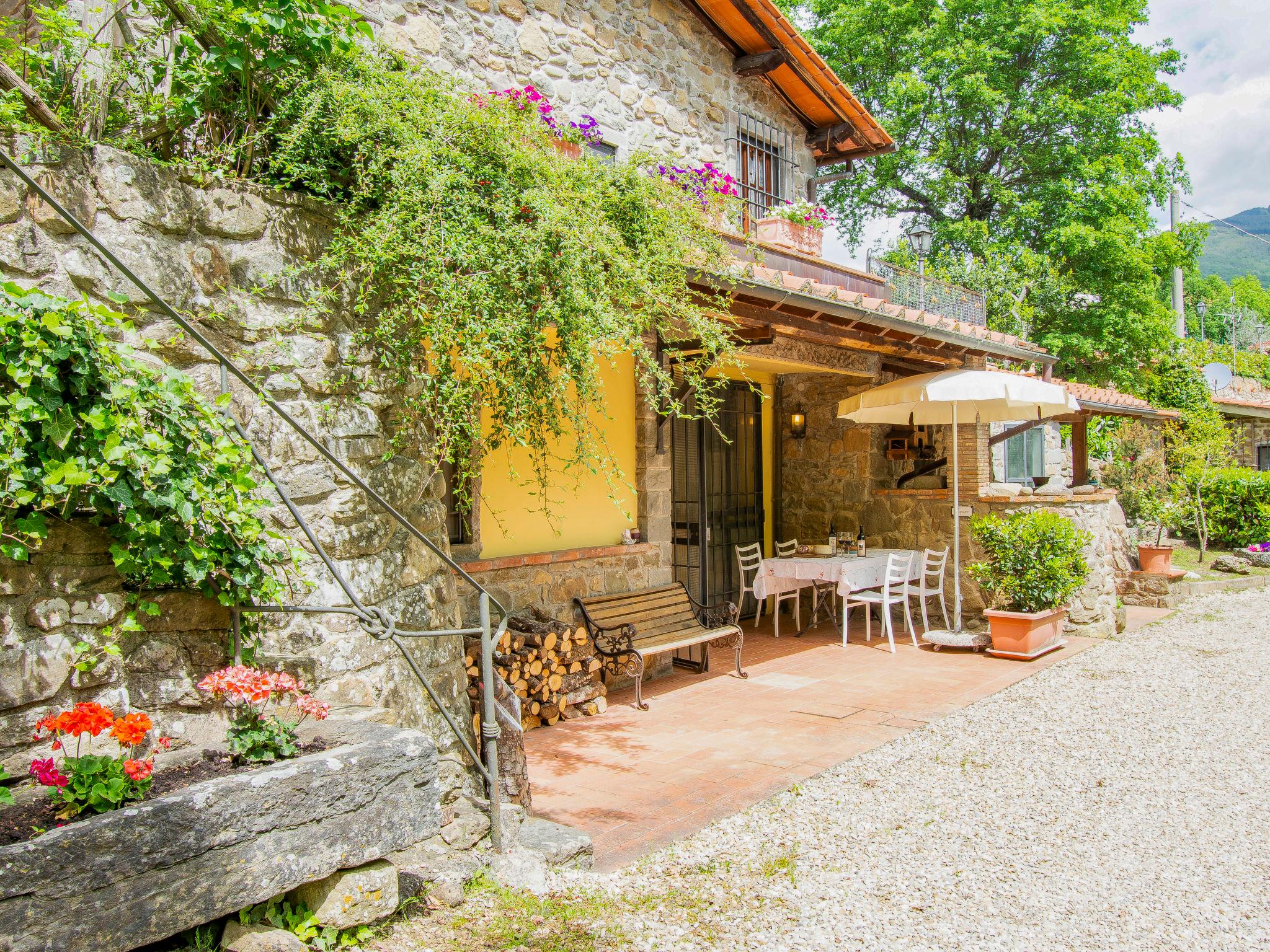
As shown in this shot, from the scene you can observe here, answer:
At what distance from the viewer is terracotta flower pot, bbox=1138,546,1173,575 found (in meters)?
10.9

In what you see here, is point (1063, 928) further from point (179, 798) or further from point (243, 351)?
point (243, 351)

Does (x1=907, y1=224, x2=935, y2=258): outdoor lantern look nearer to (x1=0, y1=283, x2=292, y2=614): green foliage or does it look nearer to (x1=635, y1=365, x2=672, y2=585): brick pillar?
(x1=635, y1=365, x2=672, y2=585): brick pillar

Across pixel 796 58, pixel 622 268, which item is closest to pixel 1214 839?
pixel 622 268

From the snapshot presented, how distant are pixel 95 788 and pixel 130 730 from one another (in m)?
0.18

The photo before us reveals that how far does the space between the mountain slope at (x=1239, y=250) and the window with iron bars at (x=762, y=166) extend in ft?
587

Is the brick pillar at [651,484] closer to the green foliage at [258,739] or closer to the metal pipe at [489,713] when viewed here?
the metal pipe at [489,713]

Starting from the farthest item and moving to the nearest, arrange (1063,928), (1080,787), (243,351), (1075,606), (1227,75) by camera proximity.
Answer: (1227,75) < (1075,606) < (1080,787) < (243,351) < (1063,928)

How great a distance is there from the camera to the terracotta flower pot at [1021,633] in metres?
7.31

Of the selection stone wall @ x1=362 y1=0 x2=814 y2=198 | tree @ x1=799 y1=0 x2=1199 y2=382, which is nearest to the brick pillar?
stone wall @ x1=362 y1=0 x2=814 y2=198

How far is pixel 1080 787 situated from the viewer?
14.0 feet

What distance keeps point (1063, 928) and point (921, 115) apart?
741 inches

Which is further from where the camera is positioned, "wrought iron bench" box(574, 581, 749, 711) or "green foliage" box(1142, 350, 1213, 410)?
"green foliage" box(1142, 350, 1213, 410)

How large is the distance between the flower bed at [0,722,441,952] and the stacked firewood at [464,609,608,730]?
2.35 meters

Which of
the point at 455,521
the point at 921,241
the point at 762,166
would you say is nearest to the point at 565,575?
the point at 455,521
